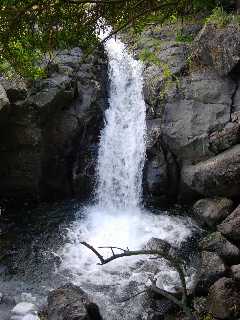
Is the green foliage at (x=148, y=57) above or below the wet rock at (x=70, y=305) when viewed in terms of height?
above

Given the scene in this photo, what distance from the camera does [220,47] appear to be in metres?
13.3

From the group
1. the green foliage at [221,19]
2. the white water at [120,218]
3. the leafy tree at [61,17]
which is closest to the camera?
the leafy tree at [61,17]

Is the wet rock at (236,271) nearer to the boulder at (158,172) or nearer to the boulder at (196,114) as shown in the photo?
the boulder at (196,114)

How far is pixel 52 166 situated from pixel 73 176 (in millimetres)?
722

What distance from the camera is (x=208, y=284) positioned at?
948 centimetres

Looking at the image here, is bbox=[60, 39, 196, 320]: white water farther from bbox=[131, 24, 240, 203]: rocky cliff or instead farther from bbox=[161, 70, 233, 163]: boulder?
bbox=[161, 70, 233, 163]: boulder

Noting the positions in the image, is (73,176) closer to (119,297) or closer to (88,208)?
(88,208)

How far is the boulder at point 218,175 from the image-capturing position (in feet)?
39.1

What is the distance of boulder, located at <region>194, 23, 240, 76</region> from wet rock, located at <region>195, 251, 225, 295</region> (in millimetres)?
5938

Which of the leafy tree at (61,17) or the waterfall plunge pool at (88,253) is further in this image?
the waterfall plunge pool at (88,253)

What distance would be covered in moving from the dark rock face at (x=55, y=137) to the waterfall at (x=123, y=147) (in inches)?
13.3

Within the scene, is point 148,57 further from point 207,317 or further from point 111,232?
point 207,317

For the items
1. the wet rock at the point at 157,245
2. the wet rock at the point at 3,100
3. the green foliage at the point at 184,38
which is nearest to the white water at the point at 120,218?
the wet rock at the point at 157,245

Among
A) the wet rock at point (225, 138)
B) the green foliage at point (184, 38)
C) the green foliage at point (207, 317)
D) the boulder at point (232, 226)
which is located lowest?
the green foliage at point (207, 317)
